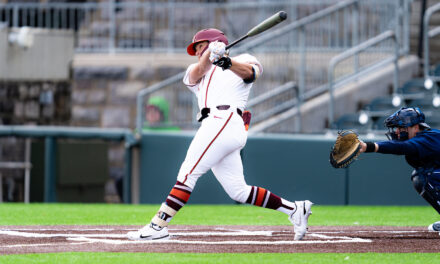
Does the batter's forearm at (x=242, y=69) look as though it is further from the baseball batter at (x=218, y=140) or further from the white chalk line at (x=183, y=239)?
the white chalk line at (x=183, y=239)

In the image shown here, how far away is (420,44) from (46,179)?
285 inches

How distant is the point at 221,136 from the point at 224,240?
2.72 ft

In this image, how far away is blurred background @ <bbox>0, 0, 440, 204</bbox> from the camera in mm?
13133

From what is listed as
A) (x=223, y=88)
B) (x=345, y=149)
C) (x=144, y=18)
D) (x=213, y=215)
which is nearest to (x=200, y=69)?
(x=223, y=88)

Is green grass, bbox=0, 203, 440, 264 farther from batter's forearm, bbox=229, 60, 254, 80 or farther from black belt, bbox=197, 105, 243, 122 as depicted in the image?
batter's forearm, bbox=229, 60, 254, 80

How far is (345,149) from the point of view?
7.14 meters

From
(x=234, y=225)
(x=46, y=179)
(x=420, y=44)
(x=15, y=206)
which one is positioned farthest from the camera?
(x=420, y=44)

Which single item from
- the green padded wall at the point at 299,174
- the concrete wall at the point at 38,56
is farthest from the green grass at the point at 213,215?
the concrete wall at the point at 38,56

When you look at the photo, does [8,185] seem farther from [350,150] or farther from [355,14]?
[350,150]

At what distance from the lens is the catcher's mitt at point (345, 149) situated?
23.2ft

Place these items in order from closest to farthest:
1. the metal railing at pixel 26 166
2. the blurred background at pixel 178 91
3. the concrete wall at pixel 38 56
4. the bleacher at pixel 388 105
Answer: the blurred background at pixel 178 91 → the bleacher at pixel 388 105 → the metal railing at pixel 26 166 → the concrete wall at pixel 38 56

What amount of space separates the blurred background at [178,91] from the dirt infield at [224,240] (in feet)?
14.5

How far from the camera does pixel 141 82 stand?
671 inches

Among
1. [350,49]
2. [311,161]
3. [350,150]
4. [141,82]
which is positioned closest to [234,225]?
[350,150]
